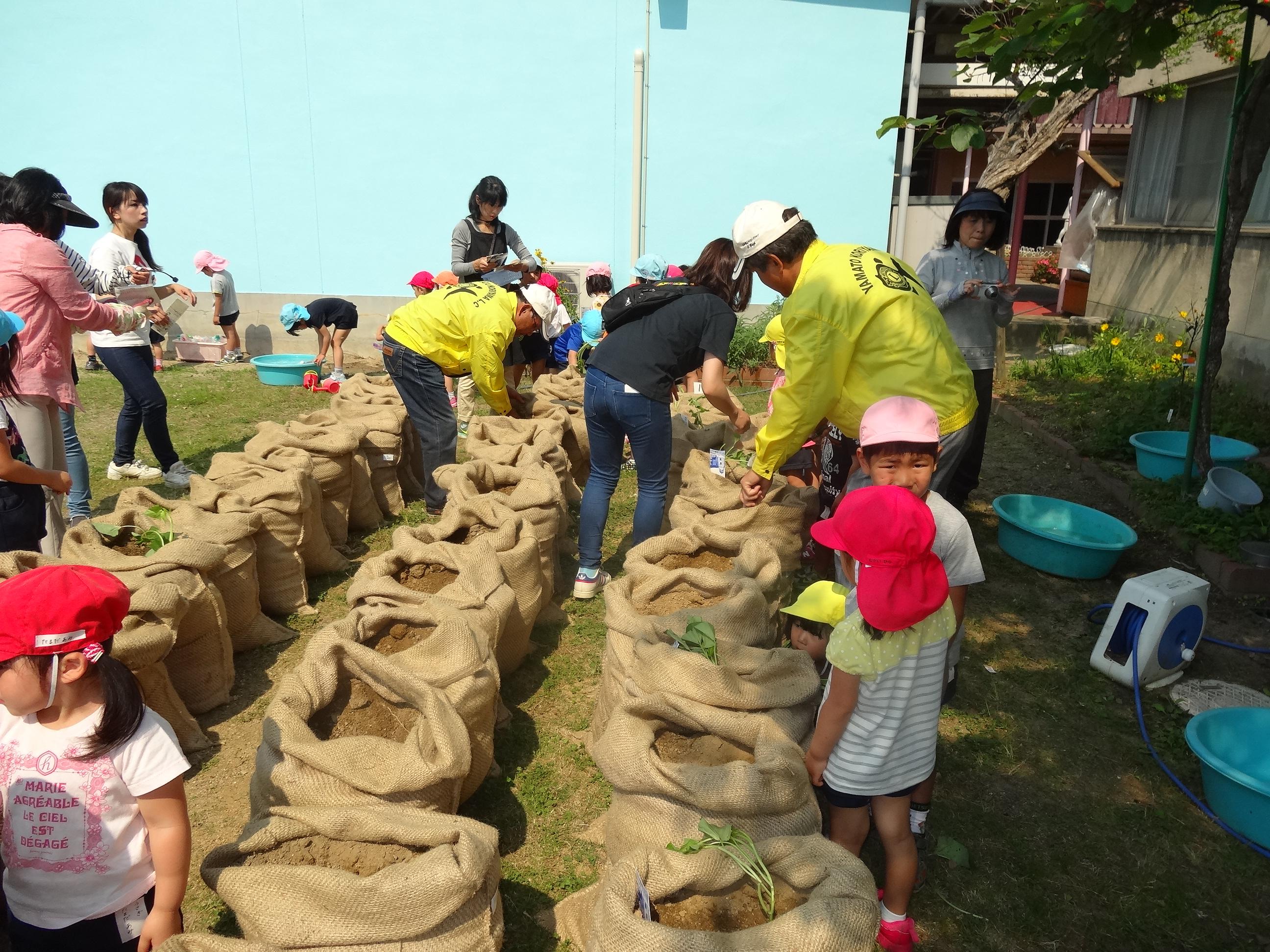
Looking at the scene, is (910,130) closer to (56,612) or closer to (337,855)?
(337,855)

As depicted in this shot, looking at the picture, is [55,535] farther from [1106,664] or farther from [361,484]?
[1106,664]

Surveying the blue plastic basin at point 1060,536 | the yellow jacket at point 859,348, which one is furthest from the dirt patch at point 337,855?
the blue plastic basin at point 1060,536

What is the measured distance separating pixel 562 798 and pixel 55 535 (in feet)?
8.30

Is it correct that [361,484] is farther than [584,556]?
Yes

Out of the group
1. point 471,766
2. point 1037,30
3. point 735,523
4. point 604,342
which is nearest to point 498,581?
point 471,766

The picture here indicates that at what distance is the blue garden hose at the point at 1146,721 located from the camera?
255 cm

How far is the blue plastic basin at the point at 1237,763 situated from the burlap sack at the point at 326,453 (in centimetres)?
361

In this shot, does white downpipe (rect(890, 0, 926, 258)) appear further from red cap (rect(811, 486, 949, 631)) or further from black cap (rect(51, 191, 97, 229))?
red cap (rect(811, 486, 949, 631))

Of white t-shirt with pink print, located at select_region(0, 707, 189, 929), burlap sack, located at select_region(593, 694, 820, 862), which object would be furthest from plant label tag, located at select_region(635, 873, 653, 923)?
white t-shirt with pink print, located at select_region(0, 707, 189, 929)

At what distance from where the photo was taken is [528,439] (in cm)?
459

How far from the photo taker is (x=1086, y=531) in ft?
14.9

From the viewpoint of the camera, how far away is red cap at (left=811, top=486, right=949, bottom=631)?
1.80 metres

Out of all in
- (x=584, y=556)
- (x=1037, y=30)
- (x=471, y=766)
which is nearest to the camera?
(x=471, y=766)

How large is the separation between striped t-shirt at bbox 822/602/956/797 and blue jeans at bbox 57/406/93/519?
399 cm
